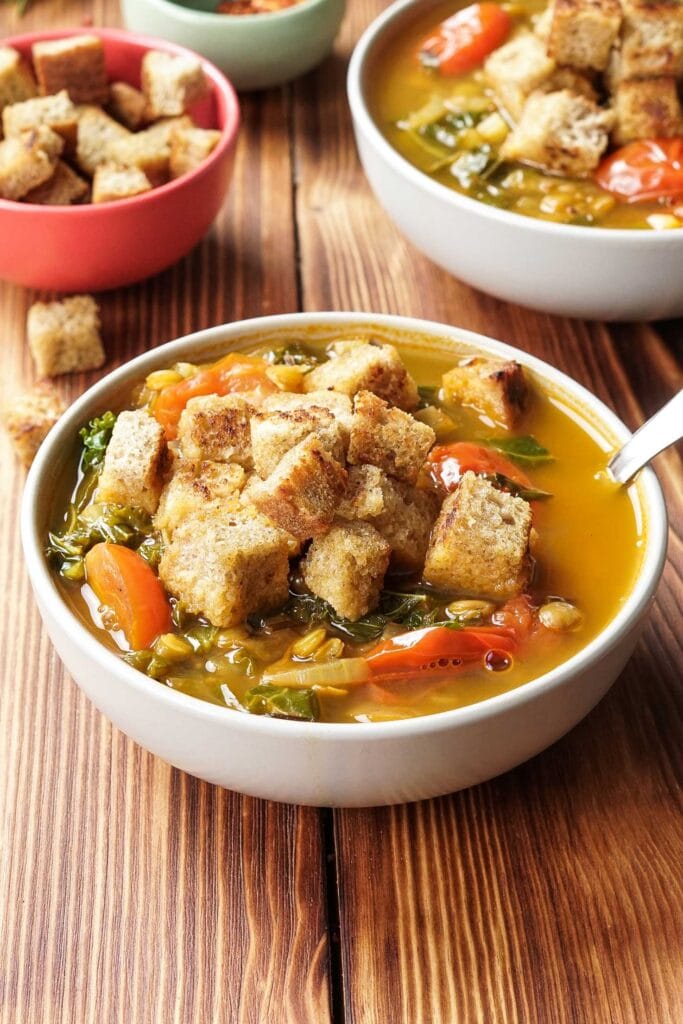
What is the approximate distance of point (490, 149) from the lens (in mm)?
3301

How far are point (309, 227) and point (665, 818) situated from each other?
2088mm

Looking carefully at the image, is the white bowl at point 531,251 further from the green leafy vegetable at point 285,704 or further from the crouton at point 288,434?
the green leafy vegetable at point 285,704

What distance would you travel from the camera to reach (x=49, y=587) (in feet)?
6.83

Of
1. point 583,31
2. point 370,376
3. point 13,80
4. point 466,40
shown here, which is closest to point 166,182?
point 13,80

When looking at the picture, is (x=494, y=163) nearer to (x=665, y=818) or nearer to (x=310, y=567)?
(x=310, y=567)

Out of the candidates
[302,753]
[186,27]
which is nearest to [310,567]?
[302,753]

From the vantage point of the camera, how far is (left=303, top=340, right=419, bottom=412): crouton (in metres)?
2.35

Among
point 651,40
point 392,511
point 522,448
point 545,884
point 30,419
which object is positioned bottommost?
point 545,884

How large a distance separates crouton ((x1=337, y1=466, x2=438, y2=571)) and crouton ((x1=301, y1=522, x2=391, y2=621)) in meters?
0.03

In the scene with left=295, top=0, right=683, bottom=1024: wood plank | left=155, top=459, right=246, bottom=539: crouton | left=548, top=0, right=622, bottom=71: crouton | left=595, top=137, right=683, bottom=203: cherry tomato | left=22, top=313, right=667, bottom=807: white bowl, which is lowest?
left=295, top=0, right=683, bottom=1024: wood plank

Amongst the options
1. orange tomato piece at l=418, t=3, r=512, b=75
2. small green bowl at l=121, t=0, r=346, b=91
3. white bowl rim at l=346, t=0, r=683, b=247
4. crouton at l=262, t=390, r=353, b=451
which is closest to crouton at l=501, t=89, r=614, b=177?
white bowl rim at l=346, t=0, r=683, b=247

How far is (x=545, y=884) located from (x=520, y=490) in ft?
2.35

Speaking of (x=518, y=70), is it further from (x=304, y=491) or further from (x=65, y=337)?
(x=304, y=491)

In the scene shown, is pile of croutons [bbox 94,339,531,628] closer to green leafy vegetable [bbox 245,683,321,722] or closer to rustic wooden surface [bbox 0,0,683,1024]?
green leafy vegetable [bbox 245,683,321,722]
